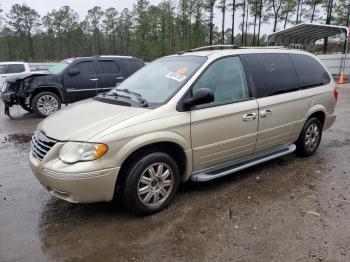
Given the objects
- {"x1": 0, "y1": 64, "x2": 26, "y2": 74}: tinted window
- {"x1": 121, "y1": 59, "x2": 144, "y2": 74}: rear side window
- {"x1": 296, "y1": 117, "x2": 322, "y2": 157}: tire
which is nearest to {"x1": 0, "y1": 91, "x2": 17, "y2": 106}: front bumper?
{"x1": 121, "y1": 59, "x2": 144, "y2": 74}: rear side window

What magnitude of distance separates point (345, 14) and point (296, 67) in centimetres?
3459

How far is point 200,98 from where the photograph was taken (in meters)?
3.54

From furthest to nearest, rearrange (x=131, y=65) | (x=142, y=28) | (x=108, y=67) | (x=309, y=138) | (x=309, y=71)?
1. (x=142, y=28)
2. (x=131, y=65)
3. (x=108, y=67)
4. (x=309, y=138)
5. (x=309, y=71)

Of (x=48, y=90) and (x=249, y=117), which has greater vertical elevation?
(x=249, y=117)

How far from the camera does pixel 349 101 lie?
1182 centimetres

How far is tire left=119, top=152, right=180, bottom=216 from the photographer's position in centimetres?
333

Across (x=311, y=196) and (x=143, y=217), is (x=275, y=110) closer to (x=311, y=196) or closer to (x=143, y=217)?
(x=311, y=196)

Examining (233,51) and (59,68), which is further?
(59,68)

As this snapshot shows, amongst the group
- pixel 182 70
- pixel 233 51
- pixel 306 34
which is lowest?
pixel 182 70

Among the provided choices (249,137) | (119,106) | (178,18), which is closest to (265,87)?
(249,137)

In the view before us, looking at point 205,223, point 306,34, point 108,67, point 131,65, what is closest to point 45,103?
point 108,67

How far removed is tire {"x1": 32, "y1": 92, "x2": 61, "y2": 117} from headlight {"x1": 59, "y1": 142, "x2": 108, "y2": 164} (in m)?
7.27

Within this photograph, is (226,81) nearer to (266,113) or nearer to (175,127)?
(266,113)

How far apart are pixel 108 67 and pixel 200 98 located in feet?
24.7
